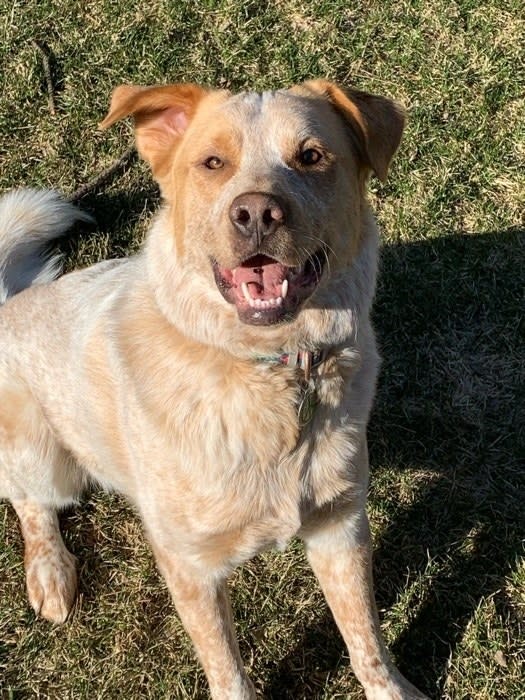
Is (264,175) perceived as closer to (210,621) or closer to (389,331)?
(210,621)

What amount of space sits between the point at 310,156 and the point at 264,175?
245 millimetres

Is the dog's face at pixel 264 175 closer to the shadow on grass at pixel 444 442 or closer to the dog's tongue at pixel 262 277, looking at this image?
the dog's tongue at pixel 262 277

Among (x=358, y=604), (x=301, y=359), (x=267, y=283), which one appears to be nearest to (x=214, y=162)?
(x=267, y=283)

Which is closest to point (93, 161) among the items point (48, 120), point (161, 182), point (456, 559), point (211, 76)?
point (48, 120)

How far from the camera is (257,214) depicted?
105 inches

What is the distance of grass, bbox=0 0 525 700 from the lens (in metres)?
4.10

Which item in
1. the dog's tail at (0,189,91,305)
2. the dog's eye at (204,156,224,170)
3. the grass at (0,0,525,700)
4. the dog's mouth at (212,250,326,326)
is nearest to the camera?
the dog's mouth at (212,250,326,326)


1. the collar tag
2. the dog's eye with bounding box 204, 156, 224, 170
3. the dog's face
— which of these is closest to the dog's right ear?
the dog's face

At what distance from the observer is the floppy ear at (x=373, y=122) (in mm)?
3100

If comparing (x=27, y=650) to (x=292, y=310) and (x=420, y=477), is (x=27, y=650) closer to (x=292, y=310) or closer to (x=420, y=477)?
(x=420, y=477)

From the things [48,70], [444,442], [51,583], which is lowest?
[51,583]

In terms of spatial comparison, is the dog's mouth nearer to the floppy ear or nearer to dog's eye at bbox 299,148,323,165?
dog's eye at bbox 299,148,323,165

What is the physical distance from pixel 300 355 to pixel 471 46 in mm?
3620

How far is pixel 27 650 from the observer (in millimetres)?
4223
